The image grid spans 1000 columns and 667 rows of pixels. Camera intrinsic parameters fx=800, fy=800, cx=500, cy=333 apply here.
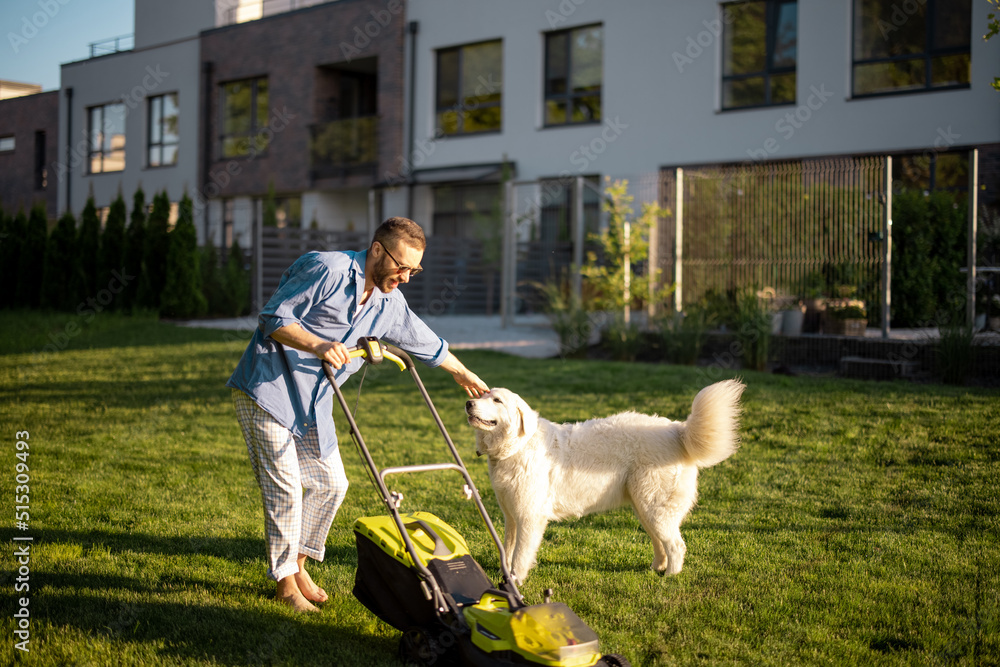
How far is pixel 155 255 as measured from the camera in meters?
18.8

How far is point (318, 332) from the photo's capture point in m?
3.59

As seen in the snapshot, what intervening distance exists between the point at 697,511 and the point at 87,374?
338 inches

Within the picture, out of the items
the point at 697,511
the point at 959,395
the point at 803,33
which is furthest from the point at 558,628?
the point at 803,33

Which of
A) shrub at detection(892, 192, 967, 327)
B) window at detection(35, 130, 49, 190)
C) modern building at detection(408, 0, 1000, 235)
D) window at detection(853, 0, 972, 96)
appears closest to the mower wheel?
modern building at detection(408, 0, 1000, 235)

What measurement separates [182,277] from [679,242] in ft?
37.8

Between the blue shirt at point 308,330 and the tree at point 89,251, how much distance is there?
18.3m

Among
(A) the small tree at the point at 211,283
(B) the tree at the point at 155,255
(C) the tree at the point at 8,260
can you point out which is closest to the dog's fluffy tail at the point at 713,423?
(A) the small tree at the point at 211,283

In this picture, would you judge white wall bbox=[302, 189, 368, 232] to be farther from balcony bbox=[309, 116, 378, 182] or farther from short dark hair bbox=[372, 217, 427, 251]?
short dark hair bbox=[372, 217, 427, 251]

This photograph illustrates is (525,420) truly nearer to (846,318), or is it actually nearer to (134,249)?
(846,318)

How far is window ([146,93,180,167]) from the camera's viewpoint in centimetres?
2731

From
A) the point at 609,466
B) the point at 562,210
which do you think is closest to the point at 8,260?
the point at 562,210

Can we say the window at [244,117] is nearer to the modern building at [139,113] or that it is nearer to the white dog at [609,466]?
the modern building at [139,113]

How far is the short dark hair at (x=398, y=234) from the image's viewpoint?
3461mm

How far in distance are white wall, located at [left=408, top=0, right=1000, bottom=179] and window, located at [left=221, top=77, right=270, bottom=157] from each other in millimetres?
5888
